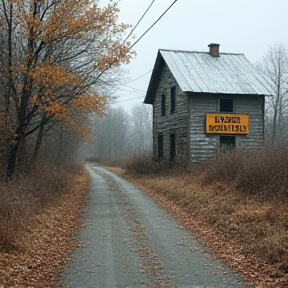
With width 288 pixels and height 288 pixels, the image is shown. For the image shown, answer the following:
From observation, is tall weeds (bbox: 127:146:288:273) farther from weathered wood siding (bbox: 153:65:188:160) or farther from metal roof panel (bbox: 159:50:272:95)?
metal roof panel (bbox: 159:50:272:95)

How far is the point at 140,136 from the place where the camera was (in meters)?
128

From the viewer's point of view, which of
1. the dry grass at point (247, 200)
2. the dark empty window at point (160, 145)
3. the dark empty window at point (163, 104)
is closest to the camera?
the dry grass at point (247, 200)

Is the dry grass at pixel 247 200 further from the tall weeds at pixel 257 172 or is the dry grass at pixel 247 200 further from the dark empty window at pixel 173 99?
the dark empty window at pixel 173 99

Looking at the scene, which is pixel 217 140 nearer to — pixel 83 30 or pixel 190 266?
pixel 83 30

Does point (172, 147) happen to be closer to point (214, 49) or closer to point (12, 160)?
point (214, 49)

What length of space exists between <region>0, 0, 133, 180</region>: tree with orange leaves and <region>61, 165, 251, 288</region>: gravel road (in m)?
4.79

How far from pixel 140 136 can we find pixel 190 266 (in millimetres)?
120086

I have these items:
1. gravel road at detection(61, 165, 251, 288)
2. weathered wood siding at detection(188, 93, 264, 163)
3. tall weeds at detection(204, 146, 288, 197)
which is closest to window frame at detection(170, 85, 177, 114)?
weathered wood siding at detection(188, 93, 264, 163)

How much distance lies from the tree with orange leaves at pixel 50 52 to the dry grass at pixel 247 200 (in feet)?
16.0

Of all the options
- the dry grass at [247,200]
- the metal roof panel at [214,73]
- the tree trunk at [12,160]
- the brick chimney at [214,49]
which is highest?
the brick chimney at [214,49]

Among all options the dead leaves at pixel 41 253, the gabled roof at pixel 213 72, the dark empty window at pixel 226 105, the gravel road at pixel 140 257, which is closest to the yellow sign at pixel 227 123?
the dark empty window at pixel 226 105

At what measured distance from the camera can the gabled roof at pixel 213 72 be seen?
2521cm

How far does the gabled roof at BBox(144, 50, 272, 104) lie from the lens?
82.7ft

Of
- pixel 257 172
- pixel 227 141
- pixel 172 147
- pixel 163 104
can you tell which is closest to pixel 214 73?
pixel 227 141
